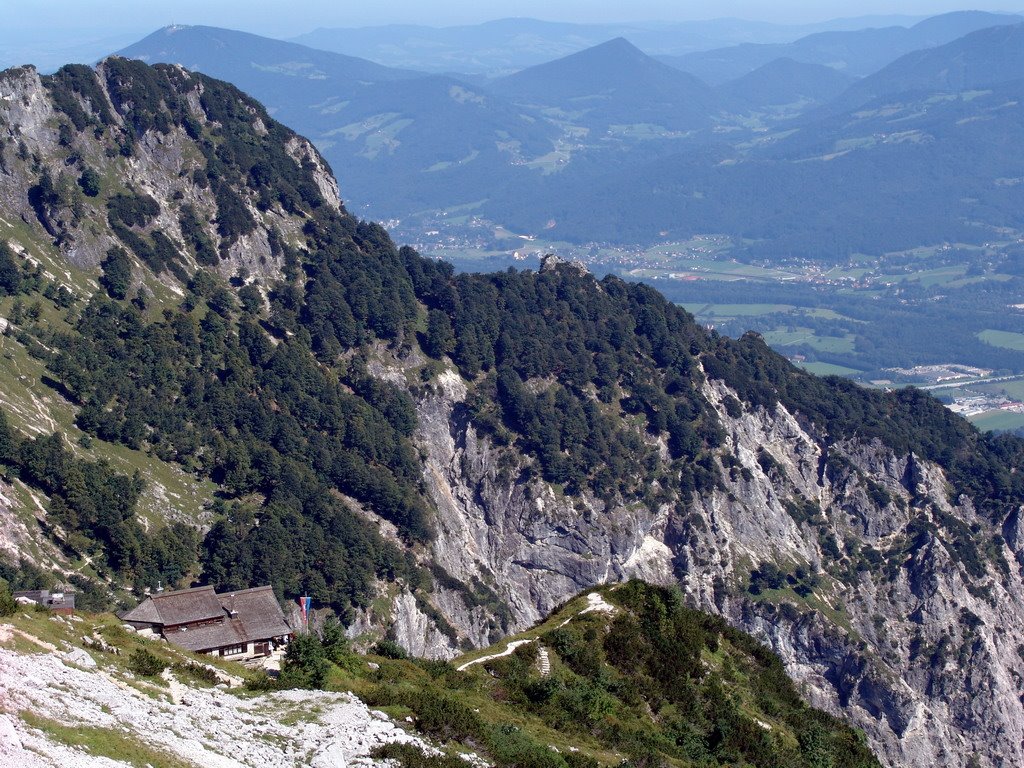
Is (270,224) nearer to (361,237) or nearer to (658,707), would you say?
(361,237)

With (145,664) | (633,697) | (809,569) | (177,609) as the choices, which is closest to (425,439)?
(809,569)

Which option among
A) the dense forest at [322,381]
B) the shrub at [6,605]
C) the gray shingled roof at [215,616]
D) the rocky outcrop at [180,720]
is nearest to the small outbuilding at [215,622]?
the gray shingled roof at [215,616]

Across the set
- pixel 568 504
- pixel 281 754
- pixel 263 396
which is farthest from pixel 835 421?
pixel 281 754

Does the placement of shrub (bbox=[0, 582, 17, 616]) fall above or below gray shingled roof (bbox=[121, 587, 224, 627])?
above

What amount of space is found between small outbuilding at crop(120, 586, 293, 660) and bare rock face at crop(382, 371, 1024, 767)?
4828cm

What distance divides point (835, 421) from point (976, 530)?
15418 mm

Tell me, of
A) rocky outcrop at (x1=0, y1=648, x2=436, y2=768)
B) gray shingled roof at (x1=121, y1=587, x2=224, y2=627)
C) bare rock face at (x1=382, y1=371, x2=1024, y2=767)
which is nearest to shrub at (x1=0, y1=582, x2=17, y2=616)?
rocky outcrop at (x1=0, y1=648, x2=436, y2=768)

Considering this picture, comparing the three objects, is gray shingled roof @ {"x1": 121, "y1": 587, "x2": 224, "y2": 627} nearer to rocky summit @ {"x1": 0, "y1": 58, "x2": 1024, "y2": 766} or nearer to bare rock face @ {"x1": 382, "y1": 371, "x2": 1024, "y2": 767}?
rocky summit @ {"x1": 0, "y1": 58, "x2": 1024, "y2": 766}

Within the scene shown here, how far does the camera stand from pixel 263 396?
9812 cm

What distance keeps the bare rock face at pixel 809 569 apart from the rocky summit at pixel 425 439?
238mm

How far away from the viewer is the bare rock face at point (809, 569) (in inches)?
3947

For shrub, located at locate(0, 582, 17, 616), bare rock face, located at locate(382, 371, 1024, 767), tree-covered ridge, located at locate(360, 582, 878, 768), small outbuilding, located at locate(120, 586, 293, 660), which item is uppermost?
shrub, located at locate(0, 582, 17, 616)

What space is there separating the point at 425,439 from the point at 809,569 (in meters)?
32.8

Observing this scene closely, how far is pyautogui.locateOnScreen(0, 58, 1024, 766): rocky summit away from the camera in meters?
86.1
